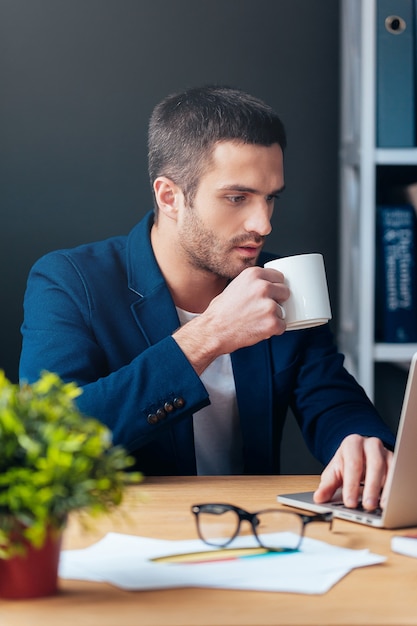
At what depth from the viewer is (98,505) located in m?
0.72

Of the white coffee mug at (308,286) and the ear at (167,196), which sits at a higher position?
the ear at (167,196)

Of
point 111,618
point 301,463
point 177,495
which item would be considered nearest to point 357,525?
point 177,495

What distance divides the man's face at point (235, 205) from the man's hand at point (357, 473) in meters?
0.53

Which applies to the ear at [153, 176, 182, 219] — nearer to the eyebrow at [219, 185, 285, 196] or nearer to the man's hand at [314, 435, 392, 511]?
the eyebrow at [219, 185, 285, 196]

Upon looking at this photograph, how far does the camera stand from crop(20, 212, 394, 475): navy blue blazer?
155 cm

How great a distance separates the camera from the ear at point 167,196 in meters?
1.82

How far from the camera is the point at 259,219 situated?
65.4 inches

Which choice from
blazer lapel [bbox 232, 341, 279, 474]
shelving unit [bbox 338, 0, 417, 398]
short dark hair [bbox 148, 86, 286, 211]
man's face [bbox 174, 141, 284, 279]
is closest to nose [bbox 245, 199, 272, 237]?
man's face [bbox 174, 141, 284, 279]

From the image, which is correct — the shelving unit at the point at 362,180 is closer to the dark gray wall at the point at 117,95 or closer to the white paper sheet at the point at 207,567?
the dark gray wall at the point at 117,95

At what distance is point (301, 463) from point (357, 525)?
130cm

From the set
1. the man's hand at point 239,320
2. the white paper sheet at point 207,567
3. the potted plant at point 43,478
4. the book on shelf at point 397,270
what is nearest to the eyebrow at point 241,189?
the man's hand at point 239,320

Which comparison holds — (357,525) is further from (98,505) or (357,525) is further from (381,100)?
(381,100)

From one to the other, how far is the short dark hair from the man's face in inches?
0.9

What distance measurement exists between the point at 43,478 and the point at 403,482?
0.48 metres
